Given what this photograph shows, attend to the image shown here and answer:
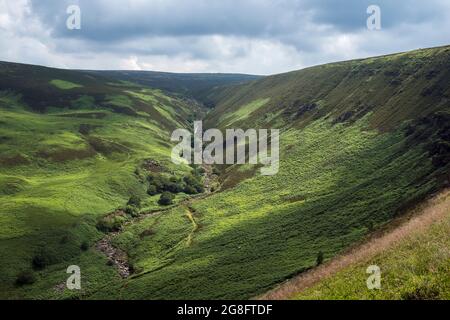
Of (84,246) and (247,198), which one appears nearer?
(84,246)

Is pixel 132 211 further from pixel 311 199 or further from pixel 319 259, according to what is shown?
pixel 319 259

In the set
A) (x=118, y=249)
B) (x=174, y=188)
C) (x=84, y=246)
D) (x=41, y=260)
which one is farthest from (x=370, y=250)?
(x=174, y=188)

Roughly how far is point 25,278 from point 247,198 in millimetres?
53790

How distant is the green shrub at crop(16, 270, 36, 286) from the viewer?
78.8 metres

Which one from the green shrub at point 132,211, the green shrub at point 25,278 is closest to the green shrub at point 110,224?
the green shrub at point 132,211

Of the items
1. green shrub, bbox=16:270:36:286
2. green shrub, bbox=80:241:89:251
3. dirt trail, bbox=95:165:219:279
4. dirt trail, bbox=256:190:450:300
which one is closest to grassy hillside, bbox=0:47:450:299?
green shrub, bbox=80:241:89:251

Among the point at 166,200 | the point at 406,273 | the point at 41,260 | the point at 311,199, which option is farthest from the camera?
the point at 166,200

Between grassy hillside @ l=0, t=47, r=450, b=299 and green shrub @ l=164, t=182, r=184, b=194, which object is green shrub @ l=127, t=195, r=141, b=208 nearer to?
grassy hillside @ l=0, t=47, r=450, b=299

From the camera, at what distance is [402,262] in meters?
30.2

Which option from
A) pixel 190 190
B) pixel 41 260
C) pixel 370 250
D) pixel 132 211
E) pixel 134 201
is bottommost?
pixel 370 250

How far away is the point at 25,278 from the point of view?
79312mm

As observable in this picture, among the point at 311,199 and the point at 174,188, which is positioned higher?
the point at 174,188
